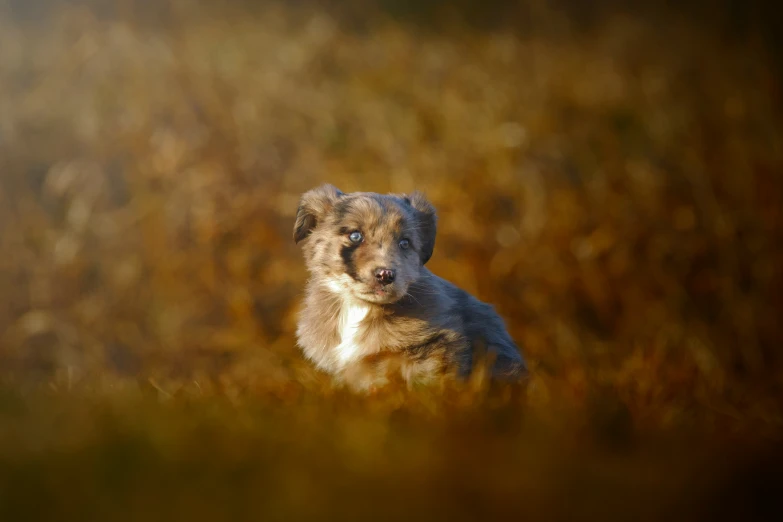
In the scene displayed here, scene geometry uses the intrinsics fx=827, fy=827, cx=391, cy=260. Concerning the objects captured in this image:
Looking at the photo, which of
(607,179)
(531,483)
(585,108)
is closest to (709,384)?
(531,483)

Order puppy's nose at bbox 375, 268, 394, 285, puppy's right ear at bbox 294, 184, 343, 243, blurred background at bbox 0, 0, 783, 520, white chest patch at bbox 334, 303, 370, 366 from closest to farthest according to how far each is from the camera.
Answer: puppy's nose at bbox 375, 268, 394, 285, white chest patch at bbox 334, 303, 370, 366, puppy's right ear at bbox 294, 184, 343, 243, blurred background at bbox 0, 0, 783, 520

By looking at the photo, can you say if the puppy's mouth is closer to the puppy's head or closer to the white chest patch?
the puppy's head

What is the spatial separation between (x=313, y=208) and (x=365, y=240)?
0.29m

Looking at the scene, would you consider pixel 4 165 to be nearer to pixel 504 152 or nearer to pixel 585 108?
pixel 504 152

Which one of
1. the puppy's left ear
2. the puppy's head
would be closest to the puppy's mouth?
the puppy's head

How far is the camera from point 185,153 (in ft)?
20.7

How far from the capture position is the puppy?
2869 millimetres

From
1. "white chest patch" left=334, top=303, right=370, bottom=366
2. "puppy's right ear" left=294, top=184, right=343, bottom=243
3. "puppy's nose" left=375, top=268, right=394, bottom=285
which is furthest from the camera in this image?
"puppy's right ear" left=294, top=184, right=343, bottom=243

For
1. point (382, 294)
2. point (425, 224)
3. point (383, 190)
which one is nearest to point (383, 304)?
point (382, 294)

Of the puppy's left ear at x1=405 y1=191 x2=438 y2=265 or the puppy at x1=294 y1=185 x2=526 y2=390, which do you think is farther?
the puppy's left ear at x1=405 y1=191 x2=438 y2=265

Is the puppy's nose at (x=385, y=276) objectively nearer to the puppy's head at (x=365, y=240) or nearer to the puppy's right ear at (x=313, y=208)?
the puppy's head at (x=365, y=240)

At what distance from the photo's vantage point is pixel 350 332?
3057mm

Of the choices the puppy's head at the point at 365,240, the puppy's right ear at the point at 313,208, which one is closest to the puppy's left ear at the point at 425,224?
the puppy's head at the point at 365,240

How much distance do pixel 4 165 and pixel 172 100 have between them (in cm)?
132
